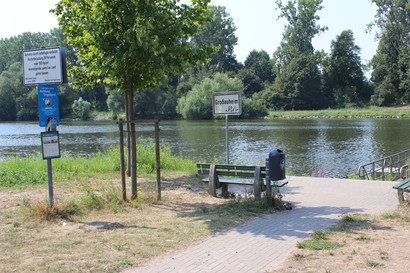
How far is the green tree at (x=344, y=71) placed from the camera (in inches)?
3332

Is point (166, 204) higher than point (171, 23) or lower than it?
lower

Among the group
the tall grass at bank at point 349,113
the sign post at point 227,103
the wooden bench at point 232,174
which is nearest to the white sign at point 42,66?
the wooden bench at point 232,174

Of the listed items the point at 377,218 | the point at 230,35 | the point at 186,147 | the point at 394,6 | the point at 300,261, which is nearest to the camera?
the point at 300,261

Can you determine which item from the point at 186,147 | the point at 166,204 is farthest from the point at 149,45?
the point at 186,147

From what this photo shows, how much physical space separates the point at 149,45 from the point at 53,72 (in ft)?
5.73

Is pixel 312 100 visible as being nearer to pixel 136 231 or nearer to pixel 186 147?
pixel 186 147

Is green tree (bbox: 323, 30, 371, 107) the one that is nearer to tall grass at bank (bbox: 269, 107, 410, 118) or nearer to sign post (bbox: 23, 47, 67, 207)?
tall grass at bank (bbox: 269, 107, 410, 118)

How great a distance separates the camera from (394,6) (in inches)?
2872

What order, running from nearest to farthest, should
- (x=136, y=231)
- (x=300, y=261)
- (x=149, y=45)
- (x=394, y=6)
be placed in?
(x=300, y=261), (x=136, y=231), (x=149, y=45), (x=394, y=6)

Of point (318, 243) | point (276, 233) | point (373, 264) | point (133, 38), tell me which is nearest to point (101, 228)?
point (276, 233)

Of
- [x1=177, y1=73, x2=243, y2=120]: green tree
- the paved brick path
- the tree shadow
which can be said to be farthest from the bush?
the tree shadow

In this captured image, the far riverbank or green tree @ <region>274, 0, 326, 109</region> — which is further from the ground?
green tree @ <region>274, 0, 326, 109</region>

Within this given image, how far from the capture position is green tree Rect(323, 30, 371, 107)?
84625 millimetres

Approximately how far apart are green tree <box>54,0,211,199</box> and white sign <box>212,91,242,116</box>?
1.75m
